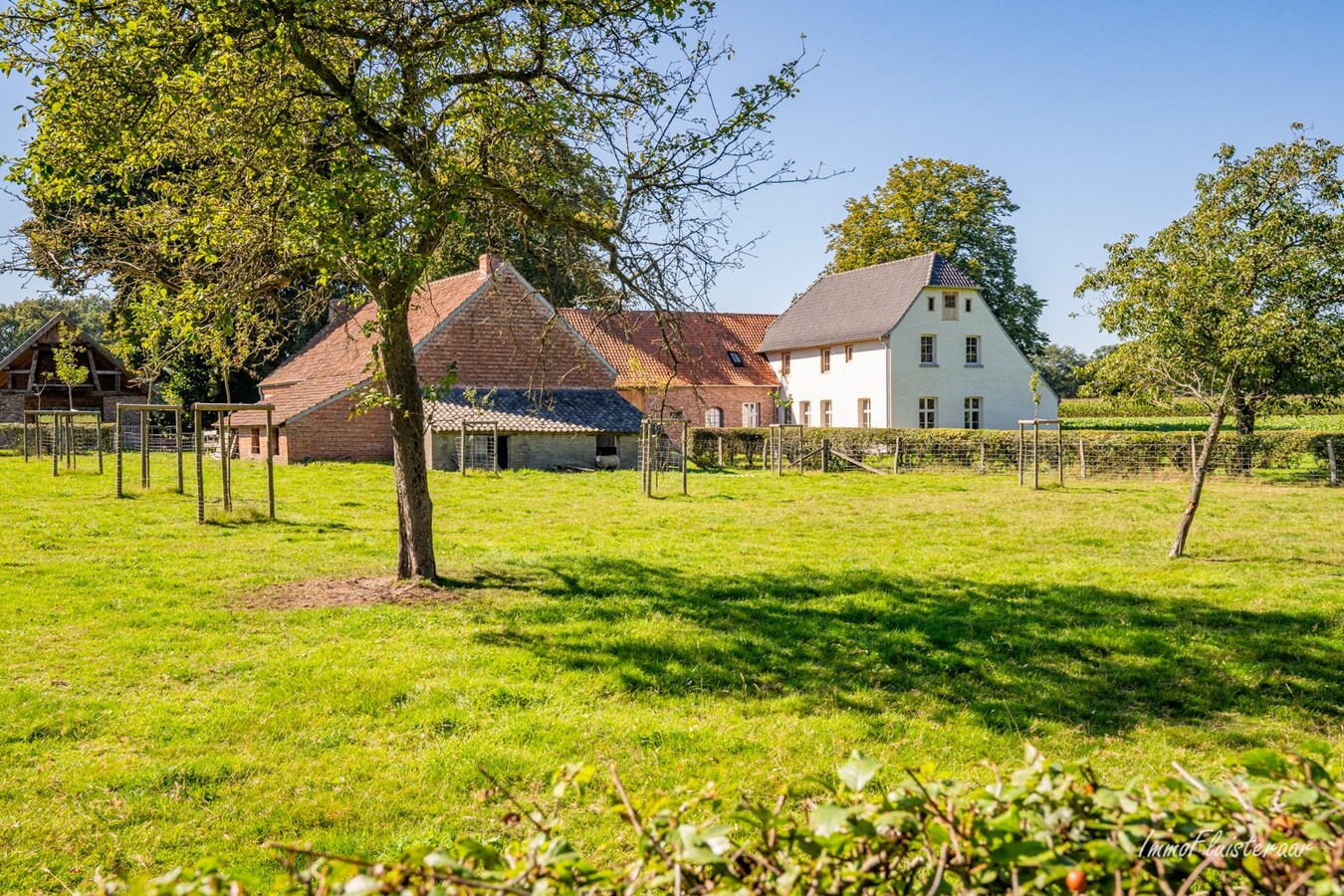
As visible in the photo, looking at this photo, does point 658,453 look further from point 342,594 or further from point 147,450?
point 342,594

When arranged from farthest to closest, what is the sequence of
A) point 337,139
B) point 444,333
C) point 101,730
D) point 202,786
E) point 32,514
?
point 444,333
point 32,514
point 337,139
point 101,730
point 202,786

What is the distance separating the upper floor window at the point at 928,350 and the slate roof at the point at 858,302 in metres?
1.88

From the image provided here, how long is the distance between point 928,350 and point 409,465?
36.9 m

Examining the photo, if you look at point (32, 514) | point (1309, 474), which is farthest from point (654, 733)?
point (1309, 474)

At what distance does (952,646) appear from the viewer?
9.05 meters

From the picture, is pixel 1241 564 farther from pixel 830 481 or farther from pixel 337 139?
pixel 830 481

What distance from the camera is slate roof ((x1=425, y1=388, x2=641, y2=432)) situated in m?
32.8

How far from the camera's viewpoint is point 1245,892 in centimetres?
183

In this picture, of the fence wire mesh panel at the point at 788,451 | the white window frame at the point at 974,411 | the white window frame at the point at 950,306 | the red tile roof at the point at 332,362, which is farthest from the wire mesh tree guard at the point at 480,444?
the white window frame at the point at 974,411

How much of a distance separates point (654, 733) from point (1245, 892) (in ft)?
16.7

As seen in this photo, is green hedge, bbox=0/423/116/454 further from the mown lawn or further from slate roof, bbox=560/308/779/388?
the mown lawn

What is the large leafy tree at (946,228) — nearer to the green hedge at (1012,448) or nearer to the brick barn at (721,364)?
the brick barn at (721,364)

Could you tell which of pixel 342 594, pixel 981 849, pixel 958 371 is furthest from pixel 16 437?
pixel 981 849

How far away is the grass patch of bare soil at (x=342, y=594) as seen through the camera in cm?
1051
